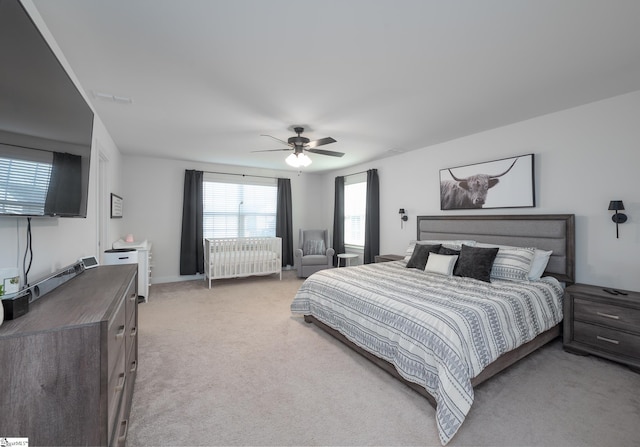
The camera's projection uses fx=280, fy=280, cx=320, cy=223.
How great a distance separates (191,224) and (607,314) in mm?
5919

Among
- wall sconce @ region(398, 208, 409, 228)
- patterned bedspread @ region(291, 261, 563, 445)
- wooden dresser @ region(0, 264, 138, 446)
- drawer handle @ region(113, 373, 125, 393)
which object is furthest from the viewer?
wall sconce @ region(398, 208, 409, 228)

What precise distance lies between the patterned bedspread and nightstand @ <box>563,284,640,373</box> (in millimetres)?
137

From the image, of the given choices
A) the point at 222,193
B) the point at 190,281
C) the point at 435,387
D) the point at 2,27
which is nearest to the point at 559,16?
the point at 435,387

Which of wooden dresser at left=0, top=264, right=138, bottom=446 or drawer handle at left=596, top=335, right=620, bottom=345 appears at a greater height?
wooden dresser at left=0, top=264, right=138, bottom=446

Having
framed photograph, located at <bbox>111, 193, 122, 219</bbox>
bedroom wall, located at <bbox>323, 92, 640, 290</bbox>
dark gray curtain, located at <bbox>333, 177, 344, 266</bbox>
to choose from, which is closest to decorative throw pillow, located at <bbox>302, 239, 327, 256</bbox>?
dark gray curtain, located at <bbox>333, 177, 344, 266</bbox>

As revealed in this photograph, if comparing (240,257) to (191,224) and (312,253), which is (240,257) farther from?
(312,253)

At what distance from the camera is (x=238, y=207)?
20.0 feet

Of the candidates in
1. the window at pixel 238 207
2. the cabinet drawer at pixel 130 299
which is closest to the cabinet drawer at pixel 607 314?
the cabinet drawer at pixel 130 299

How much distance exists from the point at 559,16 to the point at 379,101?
139 centimetres

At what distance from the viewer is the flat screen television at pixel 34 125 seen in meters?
1.09

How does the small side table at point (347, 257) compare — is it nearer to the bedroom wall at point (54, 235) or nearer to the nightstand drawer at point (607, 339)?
the nightstand drawer at point (607, 339)

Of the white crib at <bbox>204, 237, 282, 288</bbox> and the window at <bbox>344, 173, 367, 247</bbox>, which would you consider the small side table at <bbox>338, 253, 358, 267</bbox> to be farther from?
the white crib at <bbox>204, 237, 282, 288</bbox>

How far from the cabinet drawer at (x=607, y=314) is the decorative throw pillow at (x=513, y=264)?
1.54ft

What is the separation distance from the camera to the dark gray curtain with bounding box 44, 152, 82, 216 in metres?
Answer: 1.48
